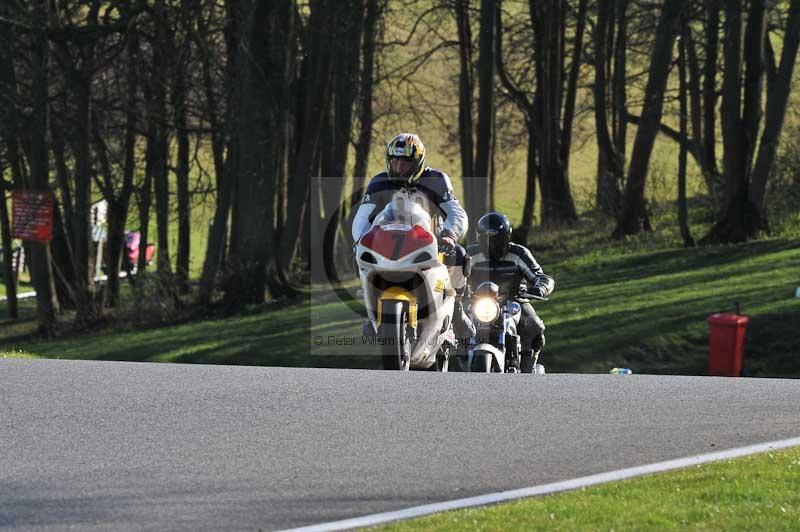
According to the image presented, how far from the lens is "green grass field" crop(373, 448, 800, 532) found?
22.4 feet

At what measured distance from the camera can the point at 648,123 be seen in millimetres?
32719

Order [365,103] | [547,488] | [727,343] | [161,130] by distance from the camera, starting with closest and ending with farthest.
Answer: [547,488] → [727,343] → [161,130] → [365,103]

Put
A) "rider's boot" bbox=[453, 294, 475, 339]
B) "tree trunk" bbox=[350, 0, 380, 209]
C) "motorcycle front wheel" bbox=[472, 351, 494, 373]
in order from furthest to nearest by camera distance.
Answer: "tree trunk" bbox=[350, 0, 380, 209], "rider's boot" bbox=[453, 294, 475, 339], "motorcycle front wheel" bbox=[472, 351, 494, 373]

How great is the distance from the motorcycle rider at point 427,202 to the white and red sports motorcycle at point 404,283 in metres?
0.18

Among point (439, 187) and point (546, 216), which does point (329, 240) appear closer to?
point (546, 216)

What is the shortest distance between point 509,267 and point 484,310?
85cm

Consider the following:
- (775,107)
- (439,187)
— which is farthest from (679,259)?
(439,187)

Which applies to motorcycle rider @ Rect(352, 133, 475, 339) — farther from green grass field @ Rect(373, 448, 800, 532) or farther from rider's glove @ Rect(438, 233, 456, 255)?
green grass field @ Rect(373, 448, 800, 532)

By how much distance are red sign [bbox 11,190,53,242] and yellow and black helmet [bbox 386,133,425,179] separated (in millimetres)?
18063

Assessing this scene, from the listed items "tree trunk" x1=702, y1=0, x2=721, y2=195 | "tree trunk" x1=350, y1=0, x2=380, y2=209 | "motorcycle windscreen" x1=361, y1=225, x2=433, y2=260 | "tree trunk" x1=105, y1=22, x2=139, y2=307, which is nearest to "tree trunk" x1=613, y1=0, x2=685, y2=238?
"tree trunk" x1=702, y1=0, x2=721, y2=195

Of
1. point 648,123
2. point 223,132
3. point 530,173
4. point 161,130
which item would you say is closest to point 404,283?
point 223,132

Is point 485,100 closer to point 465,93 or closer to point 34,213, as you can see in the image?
point 465,93

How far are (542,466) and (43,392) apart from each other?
166 inches

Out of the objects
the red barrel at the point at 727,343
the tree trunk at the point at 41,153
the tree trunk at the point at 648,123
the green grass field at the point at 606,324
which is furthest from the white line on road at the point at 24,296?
the red barrel at the point at 727,343
